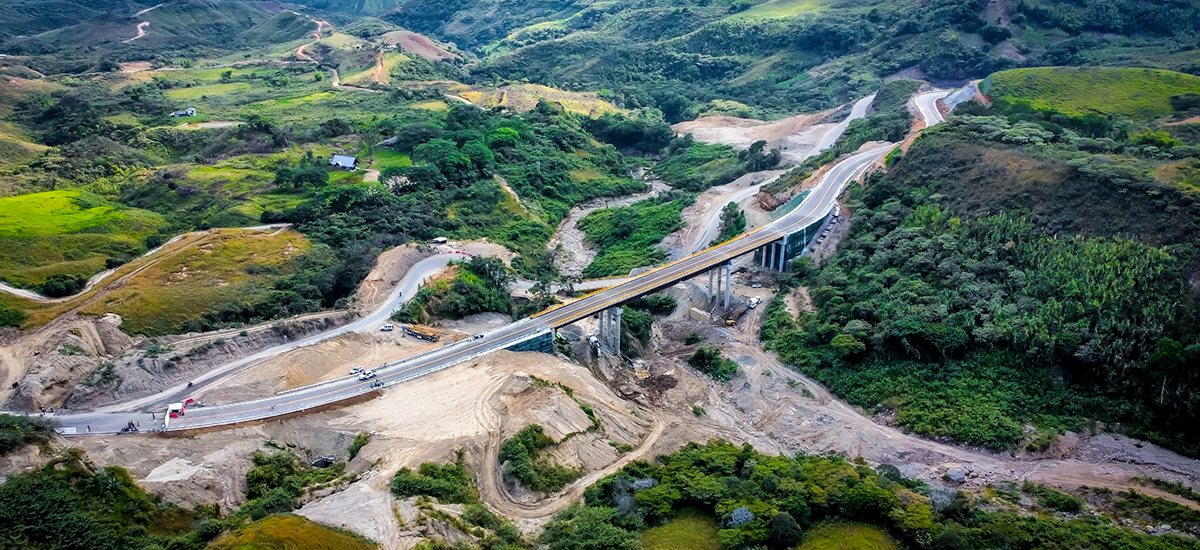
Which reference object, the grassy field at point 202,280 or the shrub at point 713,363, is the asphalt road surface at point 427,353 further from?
the grassy field at point 202,280

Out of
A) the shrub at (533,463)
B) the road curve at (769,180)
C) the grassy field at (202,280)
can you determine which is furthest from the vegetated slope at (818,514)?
the road curve at (769,180)

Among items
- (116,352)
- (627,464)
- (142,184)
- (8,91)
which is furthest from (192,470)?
(8,91)

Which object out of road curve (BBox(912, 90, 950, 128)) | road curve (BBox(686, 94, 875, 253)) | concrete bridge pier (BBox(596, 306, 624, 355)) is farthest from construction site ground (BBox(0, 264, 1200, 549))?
road curve (BBox(912, 90, 950, 128))

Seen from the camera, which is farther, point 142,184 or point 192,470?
point 142,184

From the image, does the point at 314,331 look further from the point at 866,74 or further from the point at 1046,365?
the point at 866,74

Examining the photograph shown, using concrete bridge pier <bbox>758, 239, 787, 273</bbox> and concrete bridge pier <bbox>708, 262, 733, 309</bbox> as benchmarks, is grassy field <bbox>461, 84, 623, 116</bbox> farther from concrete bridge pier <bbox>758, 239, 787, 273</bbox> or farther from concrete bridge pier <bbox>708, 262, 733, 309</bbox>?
concrete bridge pier <bbox>708, 262, 733, 309</bbox>
